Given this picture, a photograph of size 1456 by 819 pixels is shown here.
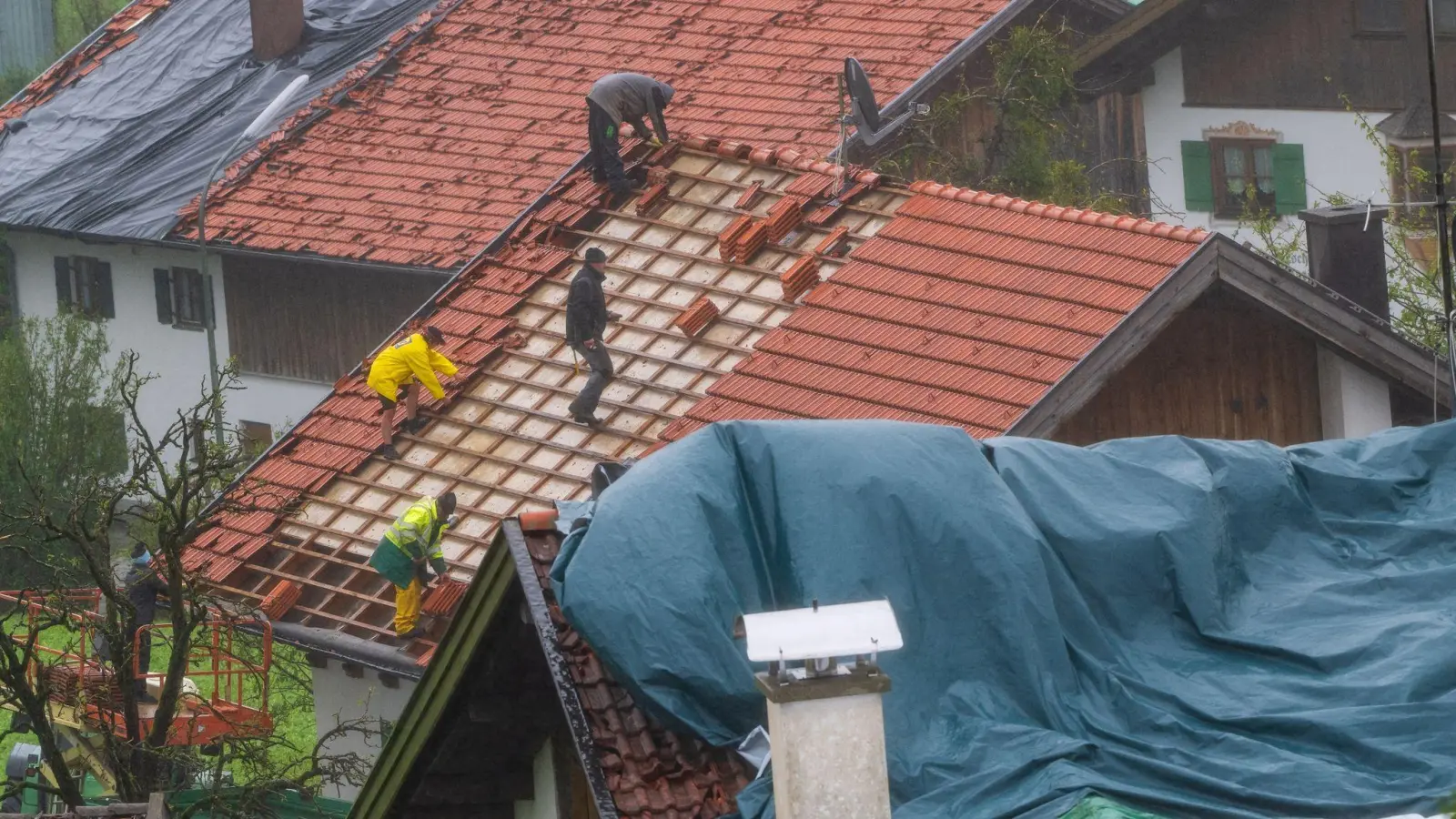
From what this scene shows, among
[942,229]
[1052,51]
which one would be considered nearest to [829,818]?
[942,229]

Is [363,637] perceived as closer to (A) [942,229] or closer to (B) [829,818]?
(A) [942,229]

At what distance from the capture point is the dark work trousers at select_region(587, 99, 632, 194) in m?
18.7

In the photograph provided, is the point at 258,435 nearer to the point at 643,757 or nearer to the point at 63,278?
the point at 63,278

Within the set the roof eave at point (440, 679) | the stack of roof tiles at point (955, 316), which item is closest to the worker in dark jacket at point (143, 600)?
the stack of roof tiles at point (955, 316)

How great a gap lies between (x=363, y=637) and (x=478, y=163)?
10.2m

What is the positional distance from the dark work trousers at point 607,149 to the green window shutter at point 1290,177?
30.8ft

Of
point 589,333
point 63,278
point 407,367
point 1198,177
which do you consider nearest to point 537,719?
point 589,333

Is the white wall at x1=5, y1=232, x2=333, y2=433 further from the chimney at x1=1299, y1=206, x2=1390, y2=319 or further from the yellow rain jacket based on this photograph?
the chimney at x1=1299, y1=206, x2=1390, y2=319

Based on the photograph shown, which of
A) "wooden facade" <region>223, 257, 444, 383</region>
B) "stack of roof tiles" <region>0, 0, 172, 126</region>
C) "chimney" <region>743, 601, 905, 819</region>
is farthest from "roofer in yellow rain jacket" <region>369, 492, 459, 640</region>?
"stack of roof tiles" <region>0, 0, 172, 126</region>

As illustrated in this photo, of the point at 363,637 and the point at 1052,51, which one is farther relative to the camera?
the point at 1052,51

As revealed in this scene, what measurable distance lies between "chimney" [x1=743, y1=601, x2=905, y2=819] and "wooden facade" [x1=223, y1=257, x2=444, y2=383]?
65.9ft

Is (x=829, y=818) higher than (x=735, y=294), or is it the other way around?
(x=735, y=294)

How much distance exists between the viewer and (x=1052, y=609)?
22.4 ft

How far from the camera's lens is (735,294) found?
56.1ft
